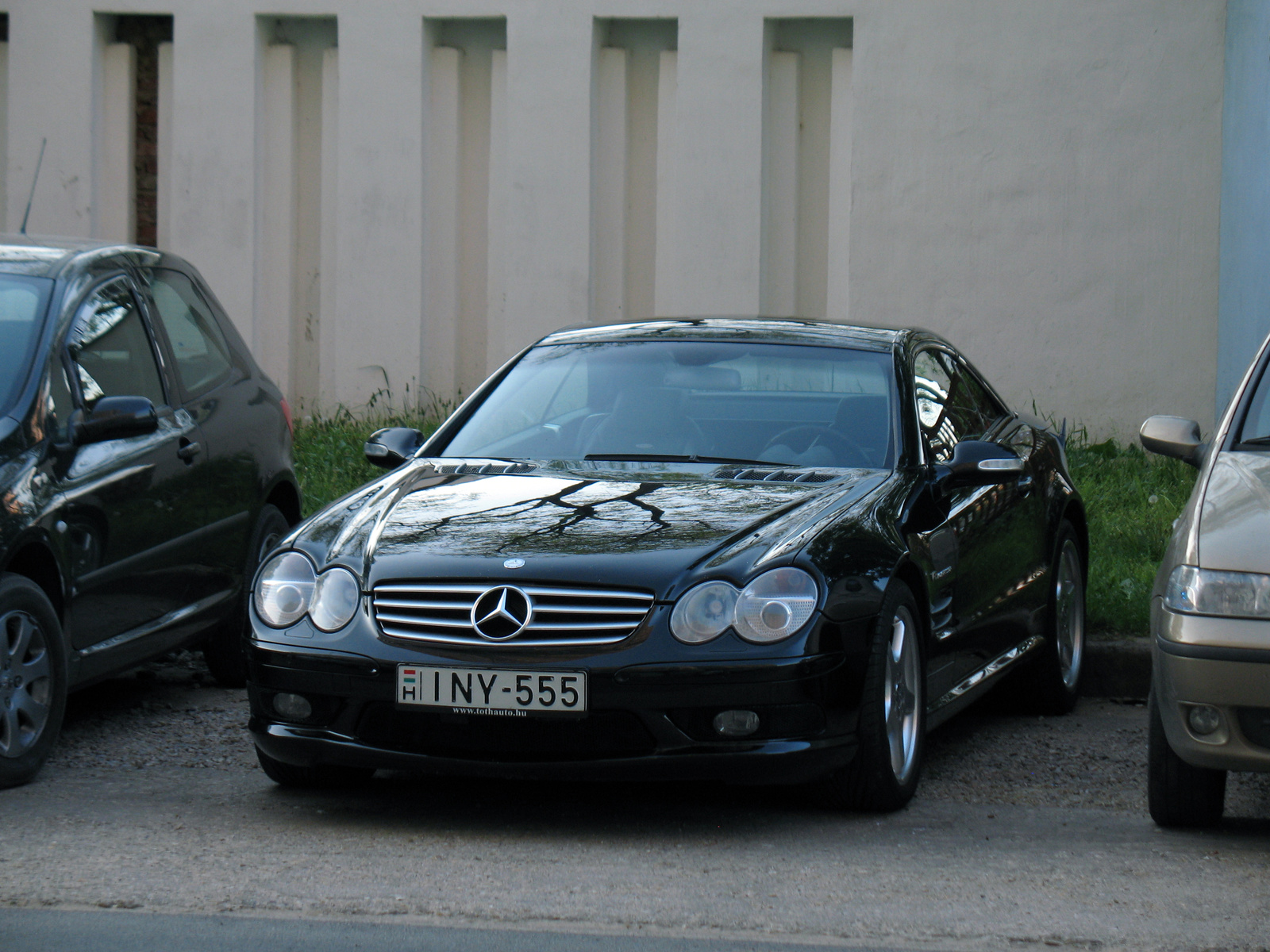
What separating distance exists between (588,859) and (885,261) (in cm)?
771

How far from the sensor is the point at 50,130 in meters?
12.2

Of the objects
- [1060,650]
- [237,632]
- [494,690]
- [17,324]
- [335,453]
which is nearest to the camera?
[494,690]

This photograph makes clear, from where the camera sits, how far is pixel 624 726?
15.0ft

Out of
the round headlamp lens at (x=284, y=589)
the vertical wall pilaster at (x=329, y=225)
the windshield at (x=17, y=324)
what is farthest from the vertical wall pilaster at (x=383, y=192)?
the round headlamp lens at (x=284, y=589)

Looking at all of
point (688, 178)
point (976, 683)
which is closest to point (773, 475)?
point (976, 683)

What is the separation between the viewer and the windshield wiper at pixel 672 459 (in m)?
5.62

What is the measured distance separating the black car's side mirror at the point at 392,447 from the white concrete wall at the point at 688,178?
230 inches

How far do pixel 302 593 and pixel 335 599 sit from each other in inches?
4.7

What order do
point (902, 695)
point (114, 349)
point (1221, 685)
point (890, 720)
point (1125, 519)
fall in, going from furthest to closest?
1. point (1125, 519)
2. point (114, 349)
3. point (902, 695)
4. point (890, 720)
5. point (1221, 685)

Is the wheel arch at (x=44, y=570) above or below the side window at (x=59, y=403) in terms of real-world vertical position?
below

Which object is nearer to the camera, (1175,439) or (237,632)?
(1175,439)

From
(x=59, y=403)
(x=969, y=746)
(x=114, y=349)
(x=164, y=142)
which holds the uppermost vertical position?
(x=164, y=142)

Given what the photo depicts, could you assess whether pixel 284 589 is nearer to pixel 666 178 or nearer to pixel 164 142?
pixel 666 178

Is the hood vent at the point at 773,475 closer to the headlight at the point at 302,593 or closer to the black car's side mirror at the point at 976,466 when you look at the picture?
the black car's side mirror at the point at 976,466
